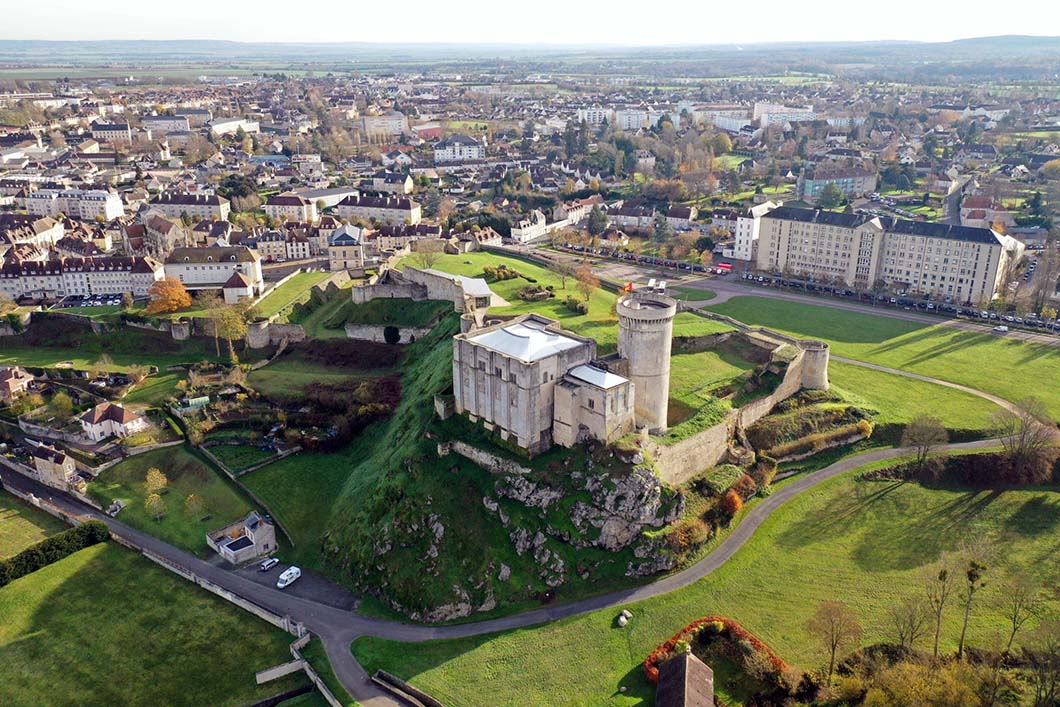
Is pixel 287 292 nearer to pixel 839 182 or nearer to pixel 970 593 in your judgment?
pixel 970 593

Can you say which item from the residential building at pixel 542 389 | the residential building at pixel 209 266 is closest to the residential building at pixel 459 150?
the residential building at pixel 209 266

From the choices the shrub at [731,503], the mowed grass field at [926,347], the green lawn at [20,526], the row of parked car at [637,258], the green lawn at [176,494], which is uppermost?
the row of parked car at [637,258]

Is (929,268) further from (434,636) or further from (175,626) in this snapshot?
(175,626)

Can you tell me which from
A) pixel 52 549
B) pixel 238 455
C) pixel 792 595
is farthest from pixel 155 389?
pixel 792 595

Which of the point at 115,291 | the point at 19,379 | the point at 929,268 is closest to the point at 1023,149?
the point at 929,268

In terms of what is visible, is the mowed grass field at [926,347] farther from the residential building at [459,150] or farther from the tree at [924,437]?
the residential building at [459,150]
